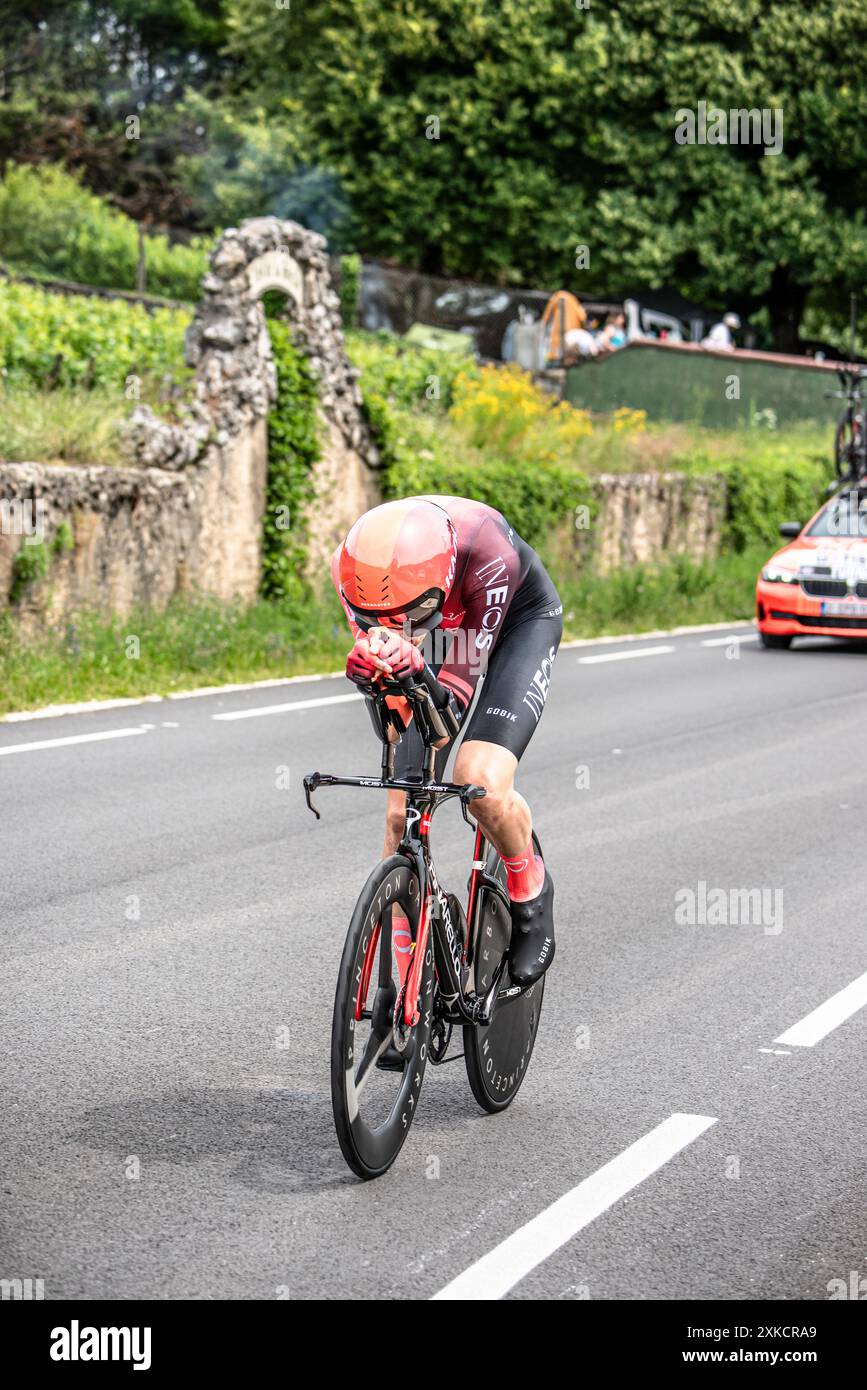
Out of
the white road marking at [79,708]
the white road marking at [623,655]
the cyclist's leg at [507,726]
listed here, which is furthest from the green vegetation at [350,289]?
the cyclist's leg at [507,726]

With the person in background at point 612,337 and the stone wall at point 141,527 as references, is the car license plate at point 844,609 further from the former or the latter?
the person in background at point 612,337

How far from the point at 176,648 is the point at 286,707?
168 cm

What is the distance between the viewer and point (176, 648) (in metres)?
14.9

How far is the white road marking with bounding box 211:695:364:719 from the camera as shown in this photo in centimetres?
1302

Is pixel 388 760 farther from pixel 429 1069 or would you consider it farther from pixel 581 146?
pixel 581 146

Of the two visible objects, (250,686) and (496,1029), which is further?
(250,686)

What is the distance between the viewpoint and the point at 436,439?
21188 millimetres

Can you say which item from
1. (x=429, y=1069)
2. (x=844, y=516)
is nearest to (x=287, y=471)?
(x=844, y=516)

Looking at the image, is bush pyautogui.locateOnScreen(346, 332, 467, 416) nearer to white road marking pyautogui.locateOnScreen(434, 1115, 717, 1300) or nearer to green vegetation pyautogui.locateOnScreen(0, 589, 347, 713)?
green vegetation pyautogui.locateOnScreen(0, 589, 347, 713)

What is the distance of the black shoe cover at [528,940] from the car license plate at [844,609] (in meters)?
14.0

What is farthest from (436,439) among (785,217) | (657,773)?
(785,217)

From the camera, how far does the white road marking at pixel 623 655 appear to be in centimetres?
1747

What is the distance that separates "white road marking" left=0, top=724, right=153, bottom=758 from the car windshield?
9915mm

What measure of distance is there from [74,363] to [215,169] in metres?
30.3
